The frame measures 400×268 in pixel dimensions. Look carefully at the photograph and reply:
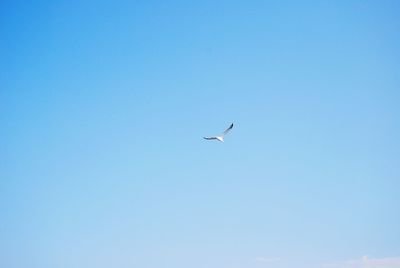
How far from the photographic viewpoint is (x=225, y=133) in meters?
34.0
